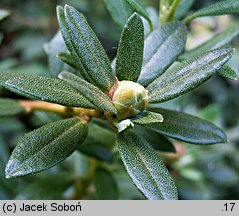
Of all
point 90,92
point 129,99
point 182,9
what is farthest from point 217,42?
point 90,92

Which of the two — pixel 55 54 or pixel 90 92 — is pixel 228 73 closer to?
pixel 90 92

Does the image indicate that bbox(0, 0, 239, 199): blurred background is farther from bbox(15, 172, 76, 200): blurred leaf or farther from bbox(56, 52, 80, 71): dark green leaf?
bbox(56, 52, 80, 71): dark green leaf

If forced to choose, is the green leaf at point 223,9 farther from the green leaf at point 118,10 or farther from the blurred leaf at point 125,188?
the blurred leaf at point 125,188

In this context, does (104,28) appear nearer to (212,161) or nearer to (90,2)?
(90,2)

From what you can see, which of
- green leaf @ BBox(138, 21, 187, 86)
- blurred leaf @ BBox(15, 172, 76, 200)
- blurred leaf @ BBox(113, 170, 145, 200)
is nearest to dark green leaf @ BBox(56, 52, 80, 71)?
green leaf @ BBox(138, 21, 187, 86)

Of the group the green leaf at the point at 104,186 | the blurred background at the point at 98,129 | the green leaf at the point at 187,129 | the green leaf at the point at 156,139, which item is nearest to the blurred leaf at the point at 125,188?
the blurred background at the point at 98,129
